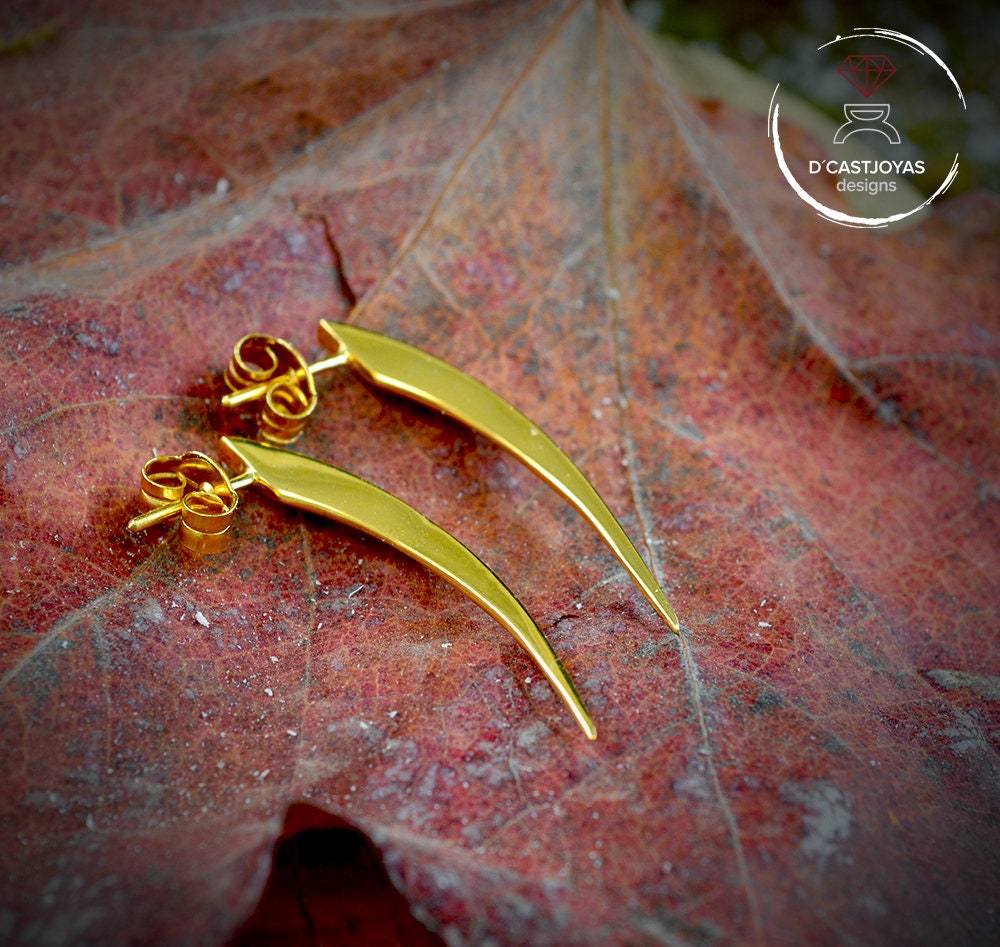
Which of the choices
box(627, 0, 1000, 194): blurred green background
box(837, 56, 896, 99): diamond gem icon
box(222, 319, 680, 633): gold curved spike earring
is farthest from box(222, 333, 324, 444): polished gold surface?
box(837, 56, 896, 99): diamond gem icon

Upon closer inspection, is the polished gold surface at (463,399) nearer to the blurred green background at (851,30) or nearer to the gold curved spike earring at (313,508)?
the gold curved spike earring at (313,508)

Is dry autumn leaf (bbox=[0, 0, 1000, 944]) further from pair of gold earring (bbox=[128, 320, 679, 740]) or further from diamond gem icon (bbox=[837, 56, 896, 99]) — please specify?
diamond gem icon (bbox=[837, 56, 896, 99])

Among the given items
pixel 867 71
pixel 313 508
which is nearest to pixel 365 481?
pixel 313 508

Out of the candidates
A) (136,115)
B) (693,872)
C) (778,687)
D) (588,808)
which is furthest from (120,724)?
(136,115)

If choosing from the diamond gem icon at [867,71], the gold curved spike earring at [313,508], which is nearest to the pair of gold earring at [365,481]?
the gold curved spike earring at [313,508]

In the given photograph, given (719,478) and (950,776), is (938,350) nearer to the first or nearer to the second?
(719,478)

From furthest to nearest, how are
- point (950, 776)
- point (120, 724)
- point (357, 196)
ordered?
point (357, 196), point (950, 776), point (120, 724)

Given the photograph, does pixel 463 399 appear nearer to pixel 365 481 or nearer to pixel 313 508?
pixel 365 481
